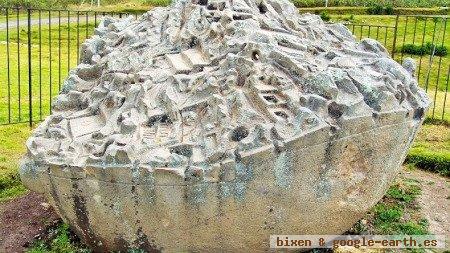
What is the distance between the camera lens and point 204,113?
182 inches

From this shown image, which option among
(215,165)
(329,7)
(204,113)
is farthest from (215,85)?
(329,7)

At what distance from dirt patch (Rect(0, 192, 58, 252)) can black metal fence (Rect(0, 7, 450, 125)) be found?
245cm

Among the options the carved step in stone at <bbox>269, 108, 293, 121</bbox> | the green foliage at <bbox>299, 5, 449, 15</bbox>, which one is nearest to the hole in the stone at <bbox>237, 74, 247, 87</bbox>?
the carved step in stone at <bbox>269, 108, 293, 121</bbox>

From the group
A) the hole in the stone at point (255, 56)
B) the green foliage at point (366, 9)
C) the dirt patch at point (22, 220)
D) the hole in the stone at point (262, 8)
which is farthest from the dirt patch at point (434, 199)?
the green foliage at point (366, 9)

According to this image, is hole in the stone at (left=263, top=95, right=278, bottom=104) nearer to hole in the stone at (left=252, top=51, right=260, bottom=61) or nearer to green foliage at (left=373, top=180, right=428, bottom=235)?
hole in the stone at (left=252, top=51, right=260, bottom=61)

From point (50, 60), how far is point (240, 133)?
5276 mm

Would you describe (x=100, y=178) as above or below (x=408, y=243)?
above

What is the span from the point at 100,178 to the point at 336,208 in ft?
5.70

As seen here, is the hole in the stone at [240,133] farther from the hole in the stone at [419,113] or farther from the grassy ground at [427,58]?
the grassy ground at [427,58]

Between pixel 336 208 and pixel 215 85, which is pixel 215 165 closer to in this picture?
pixel 215 85

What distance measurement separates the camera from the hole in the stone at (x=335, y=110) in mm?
4424

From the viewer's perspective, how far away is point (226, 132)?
4371 millimetres

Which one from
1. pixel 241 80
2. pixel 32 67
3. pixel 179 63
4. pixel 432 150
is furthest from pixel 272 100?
pixel 32 67

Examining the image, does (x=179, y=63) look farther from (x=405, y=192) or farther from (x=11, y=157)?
(x=11, y=157)
